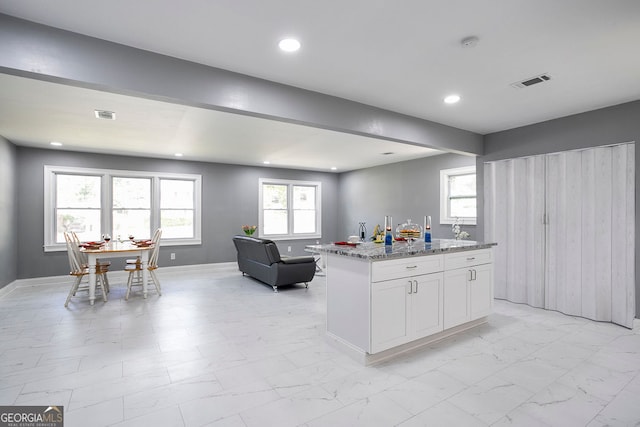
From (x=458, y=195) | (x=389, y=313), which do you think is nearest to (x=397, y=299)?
(x=389, y=313)

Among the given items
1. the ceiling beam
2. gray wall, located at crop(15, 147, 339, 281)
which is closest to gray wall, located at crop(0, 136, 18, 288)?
gray wall, located at crop(15, 147, 339, 281)

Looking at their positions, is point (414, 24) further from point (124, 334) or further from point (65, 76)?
point (124, 334)

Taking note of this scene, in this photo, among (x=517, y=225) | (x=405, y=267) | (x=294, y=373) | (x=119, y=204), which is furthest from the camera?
(x=119, y=204)

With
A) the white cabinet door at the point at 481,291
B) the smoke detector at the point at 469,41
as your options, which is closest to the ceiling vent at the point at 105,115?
the smoke detector at the point at 469,41

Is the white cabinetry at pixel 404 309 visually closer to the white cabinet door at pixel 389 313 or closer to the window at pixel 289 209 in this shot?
the white cabinet door at pixel 389 313

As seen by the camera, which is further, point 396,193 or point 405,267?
point 396,193

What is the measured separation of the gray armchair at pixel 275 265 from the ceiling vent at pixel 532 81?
387cm

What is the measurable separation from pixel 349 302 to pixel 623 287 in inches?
129

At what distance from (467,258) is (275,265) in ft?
10.1

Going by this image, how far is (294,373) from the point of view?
267 cm

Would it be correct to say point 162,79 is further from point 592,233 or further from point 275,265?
point 592,233

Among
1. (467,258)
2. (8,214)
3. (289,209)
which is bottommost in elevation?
(467,258)

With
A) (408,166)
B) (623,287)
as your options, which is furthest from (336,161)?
(623,287)

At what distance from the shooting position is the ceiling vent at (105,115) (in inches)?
156
